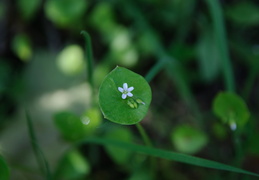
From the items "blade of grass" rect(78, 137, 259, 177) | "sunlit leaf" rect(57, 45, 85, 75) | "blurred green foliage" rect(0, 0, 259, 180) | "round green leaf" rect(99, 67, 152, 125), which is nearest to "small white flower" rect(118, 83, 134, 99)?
"round green leaf" rect(99, 67, 152, 125)

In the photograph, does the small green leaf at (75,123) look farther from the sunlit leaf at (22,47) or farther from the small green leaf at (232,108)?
the sunlit leaf at (22,47)

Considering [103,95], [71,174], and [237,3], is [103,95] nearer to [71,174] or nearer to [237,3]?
[71,174]

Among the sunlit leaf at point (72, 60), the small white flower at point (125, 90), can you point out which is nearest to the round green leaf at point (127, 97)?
the small white flower at point (125, 90)

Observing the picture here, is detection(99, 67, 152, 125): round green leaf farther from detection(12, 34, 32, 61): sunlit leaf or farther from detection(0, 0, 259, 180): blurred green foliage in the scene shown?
detection(12, 34, 32, 61): sunlit leaf

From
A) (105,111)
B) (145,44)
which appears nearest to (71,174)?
(105,111)

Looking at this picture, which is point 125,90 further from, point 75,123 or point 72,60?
point 72,60

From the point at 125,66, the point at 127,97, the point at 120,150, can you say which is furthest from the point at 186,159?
the point at 125,66
